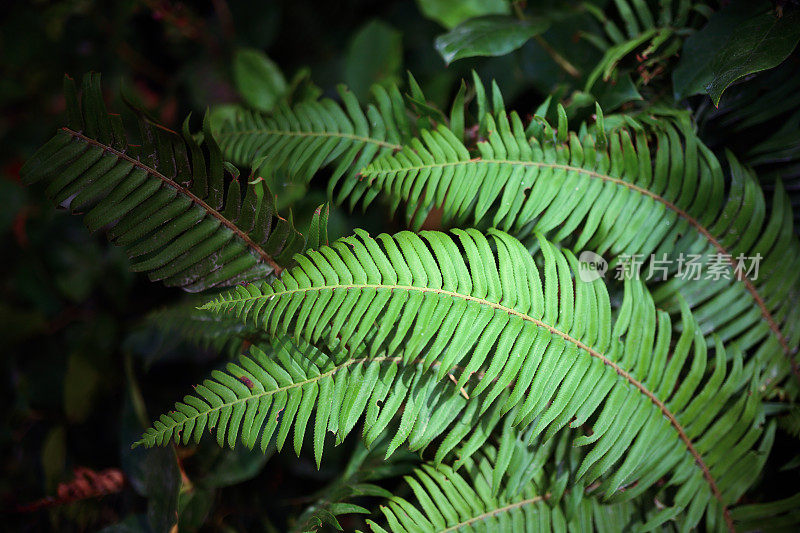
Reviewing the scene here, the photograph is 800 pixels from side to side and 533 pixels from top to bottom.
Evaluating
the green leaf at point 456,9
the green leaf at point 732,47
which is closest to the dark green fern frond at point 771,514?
the green leaf at point 732,47

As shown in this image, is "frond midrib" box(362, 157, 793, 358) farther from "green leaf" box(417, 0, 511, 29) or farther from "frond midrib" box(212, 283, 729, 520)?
"green leaf" box(417, 0, 511, 29)

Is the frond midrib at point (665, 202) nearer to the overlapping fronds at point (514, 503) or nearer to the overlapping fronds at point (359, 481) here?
the overlapping fronds at point (514, 503)

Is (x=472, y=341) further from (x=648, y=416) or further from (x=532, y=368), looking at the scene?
(x=648, y=416)

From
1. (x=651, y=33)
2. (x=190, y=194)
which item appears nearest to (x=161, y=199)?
(x=190, y=194)

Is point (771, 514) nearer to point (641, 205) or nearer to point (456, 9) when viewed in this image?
point (641, 205)

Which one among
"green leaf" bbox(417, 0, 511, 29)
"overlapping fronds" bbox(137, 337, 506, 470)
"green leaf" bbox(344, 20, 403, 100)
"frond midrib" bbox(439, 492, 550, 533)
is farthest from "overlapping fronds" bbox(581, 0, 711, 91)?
"frond midrib" bbox(439, 492, 550, 533)

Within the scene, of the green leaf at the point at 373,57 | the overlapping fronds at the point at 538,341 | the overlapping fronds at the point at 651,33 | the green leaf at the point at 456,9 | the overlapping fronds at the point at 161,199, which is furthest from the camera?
the green leaf at the point at 373,57
